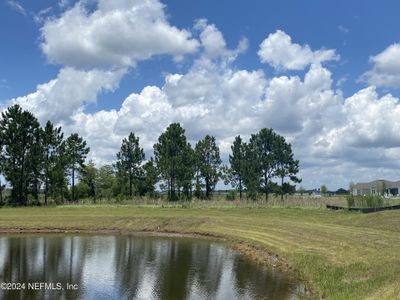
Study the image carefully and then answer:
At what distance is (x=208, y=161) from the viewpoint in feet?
299

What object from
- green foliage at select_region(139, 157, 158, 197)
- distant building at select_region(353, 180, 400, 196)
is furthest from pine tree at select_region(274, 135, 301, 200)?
distant building at select_region(353, 180, 400, 196)

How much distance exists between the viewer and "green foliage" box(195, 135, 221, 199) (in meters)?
89.9

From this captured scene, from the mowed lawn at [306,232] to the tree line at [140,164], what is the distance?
2415 cm

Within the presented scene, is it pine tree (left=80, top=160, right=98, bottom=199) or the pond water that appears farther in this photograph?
pine tree (left=80, top=160, right=98, bottom=199)

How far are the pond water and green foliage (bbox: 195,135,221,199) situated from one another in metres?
50.7

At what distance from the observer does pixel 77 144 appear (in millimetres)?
85000

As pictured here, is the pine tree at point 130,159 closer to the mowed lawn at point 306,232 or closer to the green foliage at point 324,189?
the mowed lawn at point 306,232

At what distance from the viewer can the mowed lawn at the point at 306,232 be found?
20484 millimetres

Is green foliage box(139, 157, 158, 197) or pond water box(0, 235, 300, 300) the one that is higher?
green foliage box(139, 157, 158, 197)

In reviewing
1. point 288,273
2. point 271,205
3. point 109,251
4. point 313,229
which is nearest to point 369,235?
point 313,229

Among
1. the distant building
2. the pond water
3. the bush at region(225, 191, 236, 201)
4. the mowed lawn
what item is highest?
the distant building

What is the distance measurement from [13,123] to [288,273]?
64147mm

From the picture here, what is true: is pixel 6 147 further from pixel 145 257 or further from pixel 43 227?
pixel 145 257

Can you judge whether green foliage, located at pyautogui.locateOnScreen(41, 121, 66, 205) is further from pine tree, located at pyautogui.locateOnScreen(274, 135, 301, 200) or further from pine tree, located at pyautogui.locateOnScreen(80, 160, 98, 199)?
pine tree, located at pyautogui.locateOnScreen(274, 135, 301, 200)
